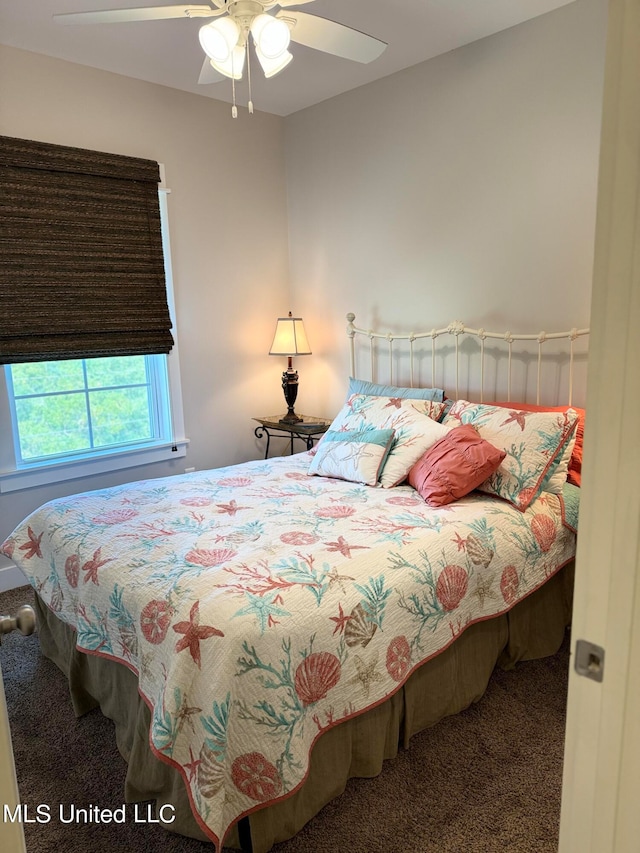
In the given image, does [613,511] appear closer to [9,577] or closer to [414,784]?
[414,784]

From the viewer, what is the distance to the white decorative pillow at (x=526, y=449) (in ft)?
7.86

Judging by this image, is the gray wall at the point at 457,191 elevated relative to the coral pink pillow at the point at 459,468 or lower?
elevated

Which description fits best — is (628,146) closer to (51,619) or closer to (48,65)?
(51,619)

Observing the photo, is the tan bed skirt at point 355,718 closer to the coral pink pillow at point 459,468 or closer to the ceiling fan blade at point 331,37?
the coral pink pillow at point 459,468

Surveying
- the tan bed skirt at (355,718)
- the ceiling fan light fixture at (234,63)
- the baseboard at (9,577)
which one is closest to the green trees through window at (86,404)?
the baseboard at (9,577)

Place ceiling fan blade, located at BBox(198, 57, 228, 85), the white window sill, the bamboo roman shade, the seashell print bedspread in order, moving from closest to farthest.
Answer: the seashell print bedspread < ceiling fan blade, located at BBox(198, 57, 228, 85) < the bamboo roman shade < the white window sill

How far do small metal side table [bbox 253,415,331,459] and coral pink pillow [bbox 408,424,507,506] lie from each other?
119cm

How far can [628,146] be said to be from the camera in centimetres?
74

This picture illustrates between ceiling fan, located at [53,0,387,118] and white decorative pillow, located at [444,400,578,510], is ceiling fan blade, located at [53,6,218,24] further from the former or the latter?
white decorative pillow, located at [444,400,578,510]

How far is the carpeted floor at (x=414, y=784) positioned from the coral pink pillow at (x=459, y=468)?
74cm

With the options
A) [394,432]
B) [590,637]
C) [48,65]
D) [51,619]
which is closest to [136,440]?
[51,619]

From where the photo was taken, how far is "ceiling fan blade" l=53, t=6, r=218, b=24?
191cm

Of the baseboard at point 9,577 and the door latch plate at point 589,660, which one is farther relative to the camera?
the baseboard at point 9,577

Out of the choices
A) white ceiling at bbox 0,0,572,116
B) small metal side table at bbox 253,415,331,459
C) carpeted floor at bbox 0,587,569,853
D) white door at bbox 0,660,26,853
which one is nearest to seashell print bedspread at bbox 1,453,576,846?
carpeted floor at bbox 0,587,569,853
